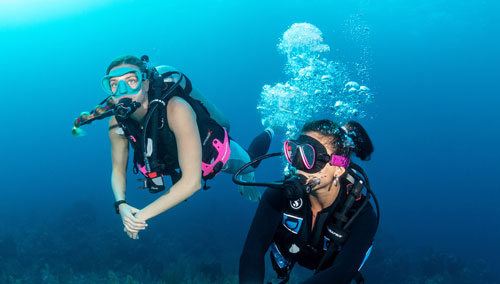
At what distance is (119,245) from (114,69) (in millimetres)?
12417

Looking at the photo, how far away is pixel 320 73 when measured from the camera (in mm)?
10266

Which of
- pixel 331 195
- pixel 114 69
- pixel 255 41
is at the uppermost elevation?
pixel 255 41

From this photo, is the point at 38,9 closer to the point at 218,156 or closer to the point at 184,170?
the point at 218,156

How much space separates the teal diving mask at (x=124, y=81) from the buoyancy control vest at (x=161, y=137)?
0.19 meters

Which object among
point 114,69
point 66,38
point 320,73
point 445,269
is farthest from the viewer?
point 66,38

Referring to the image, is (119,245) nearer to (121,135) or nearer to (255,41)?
(121,135)

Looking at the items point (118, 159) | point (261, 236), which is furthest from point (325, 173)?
point (118, 159)

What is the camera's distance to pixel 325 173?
2.40 m

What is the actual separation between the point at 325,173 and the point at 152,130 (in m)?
1.92

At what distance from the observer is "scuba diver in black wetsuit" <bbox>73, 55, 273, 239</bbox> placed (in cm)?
303

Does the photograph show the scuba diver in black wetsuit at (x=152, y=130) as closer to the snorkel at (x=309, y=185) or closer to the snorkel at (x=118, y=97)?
the snorkel at (x=118, y=97)

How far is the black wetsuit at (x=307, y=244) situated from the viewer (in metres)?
2.19

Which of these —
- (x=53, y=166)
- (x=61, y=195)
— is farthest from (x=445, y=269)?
(x=53, y=166)

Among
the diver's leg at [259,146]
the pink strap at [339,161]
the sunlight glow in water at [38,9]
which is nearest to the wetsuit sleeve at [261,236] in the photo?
the pink strap at [339,161]
